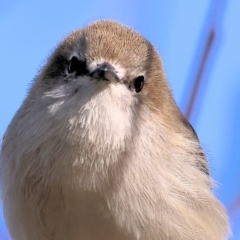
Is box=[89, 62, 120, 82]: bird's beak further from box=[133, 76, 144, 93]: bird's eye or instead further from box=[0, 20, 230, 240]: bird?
box=[133, 76, 144, 93]: bird's eye

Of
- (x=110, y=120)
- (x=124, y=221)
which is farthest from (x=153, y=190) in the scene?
(x=110, y=120)

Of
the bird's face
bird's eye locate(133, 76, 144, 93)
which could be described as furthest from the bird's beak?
bird's eye locate(133, 76, 144, 93)

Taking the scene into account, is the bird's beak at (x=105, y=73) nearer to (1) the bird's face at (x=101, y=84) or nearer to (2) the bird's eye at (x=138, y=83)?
(1) the bird's face at (x=101, y=84)

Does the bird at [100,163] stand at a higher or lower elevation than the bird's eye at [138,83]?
lower

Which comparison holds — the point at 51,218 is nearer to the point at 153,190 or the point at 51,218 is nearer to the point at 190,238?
the point at 153,190

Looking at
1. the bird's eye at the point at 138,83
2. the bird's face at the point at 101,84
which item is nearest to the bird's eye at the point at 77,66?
the bird's face at the point at 101,84

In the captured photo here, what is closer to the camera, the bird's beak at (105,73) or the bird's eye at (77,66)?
the bird's beak at (105,73)
